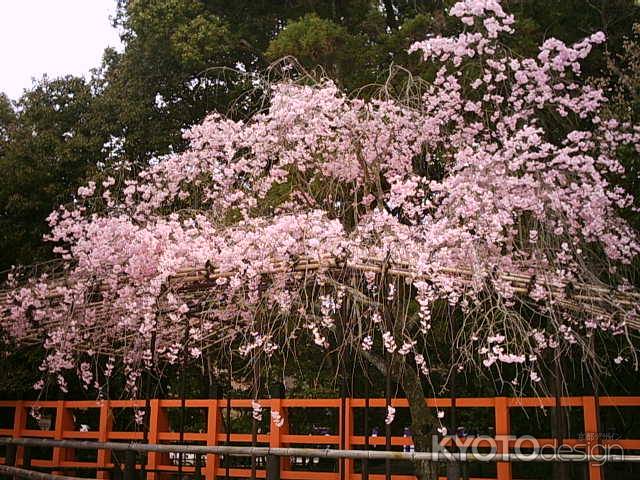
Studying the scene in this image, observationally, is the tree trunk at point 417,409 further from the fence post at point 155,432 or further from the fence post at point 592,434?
the fence post at point 155,432

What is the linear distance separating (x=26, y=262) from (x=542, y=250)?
21.3 feet

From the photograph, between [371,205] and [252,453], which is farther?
[371,205]

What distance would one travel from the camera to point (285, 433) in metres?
5.87

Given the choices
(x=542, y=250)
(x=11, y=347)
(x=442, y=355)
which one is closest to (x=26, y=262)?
(x=11, y=347)

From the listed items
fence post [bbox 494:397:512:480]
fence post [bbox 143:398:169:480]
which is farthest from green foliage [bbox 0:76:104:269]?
fence post [bbox 494:397:512:480]

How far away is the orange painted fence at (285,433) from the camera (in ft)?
14.7

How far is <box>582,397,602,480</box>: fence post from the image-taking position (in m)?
4.25

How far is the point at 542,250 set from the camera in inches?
166

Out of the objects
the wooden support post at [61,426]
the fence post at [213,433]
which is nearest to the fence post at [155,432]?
the fence post at [213,433]

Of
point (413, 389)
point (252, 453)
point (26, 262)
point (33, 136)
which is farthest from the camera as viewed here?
point (33, 136)

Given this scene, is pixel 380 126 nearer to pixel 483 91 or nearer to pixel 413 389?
pixel 483 91

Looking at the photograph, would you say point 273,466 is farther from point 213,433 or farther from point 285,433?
point 213,433

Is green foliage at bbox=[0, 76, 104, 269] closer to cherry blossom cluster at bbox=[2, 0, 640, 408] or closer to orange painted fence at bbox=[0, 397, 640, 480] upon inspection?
orange painted fence at bbox=[0, 397, 640, 480]

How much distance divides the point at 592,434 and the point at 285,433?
8.69 ft
